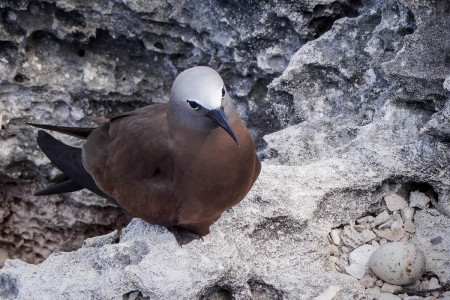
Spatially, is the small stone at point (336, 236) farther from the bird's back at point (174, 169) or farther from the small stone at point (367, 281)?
the bird's back at point (174, 169)

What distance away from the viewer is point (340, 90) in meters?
3.28

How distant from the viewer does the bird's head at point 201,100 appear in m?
2.37

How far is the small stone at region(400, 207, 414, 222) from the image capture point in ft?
9.02

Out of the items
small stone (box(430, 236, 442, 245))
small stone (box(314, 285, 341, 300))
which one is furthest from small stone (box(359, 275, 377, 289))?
small stone (box(430, 236, 442, 245))

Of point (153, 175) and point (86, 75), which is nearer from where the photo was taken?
point (153, 175)

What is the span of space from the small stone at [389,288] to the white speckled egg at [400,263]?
18 mm

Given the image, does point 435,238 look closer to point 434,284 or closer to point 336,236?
point 434,284

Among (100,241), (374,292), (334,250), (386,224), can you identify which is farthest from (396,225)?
(100,241)

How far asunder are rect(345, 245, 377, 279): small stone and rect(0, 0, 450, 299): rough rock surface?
0.08 metres

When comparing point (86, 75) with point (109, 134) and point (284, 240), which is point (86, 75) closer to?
point (109, 134)

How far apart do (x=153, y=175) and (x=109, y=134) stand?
0.29 meters

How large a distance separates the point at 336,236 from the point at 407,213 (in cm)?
27

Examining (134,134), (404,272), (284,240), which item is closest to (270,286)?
(284,240)

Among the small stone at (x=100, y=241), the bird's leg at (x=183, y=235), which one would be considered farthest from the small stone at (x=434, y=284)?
the small stone at (x=100, y=241)
